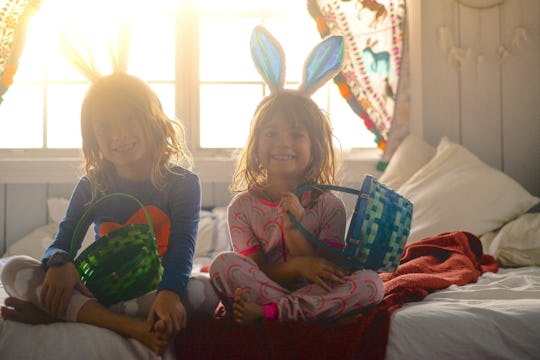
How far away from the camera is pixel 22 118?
272 cm

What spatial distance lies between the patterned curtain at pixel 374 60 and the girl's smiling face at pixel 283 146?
1.24 metres

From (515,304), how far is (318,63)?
707 mm

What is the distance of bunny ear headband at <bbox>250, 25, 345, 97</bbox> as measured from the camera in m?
1.39

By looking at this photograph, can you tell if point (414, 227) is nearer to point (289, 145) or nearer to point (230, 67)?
point (289, 145)

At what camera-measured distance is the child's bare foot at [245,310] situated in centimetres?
110

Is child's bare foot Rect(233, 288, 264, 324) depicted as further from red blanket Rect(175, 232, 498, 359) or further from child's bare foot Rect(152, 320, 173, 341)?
child's bare foot Rect(152, 320, 173, 341)

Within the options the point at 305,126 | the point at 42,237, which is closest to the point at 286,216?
the point at 305,126

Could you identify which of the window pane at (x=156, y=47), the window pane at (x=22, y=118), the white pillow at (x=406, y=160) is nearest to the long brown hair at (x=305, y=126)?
the white pillow at (x=406, y=160)

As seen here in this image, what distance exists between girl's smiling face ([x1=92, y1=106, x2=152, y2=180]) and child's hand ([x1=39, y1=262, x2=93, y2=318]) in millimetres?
304

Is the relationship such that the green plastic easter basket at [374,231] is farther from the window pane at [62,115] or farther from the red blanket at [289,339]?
the window pane at [62,115]

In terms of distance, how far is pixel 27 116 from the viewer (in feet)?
8.91

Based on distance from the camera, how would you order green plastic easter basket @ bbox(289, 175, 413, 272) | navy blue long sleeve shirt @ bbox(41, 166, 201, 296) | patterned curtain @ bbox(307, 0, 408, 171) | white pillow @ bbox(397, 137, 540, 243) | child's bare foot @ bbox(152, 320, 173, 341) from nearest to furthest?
child's bare foot @ bbox(152, 320, 173, 341)
green plastic easter basket @ bbox(289, 175, 413, 272)
navy blue long sleeve shirt @ bbox(41, 166, 201, 296)
white pillow @ bbox(397, 137, 540, 243)
patterned curtain @ bbox(307, 0, 408, 171)

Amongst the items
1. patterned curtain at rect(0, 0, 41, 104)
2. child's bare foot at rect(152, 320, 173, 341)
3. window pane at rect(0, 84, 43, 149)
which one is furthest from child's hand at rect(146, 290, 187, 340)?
window pane at rect(0, 84, 43, 149)

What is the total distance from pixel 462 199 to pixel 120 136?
4.24 feet
